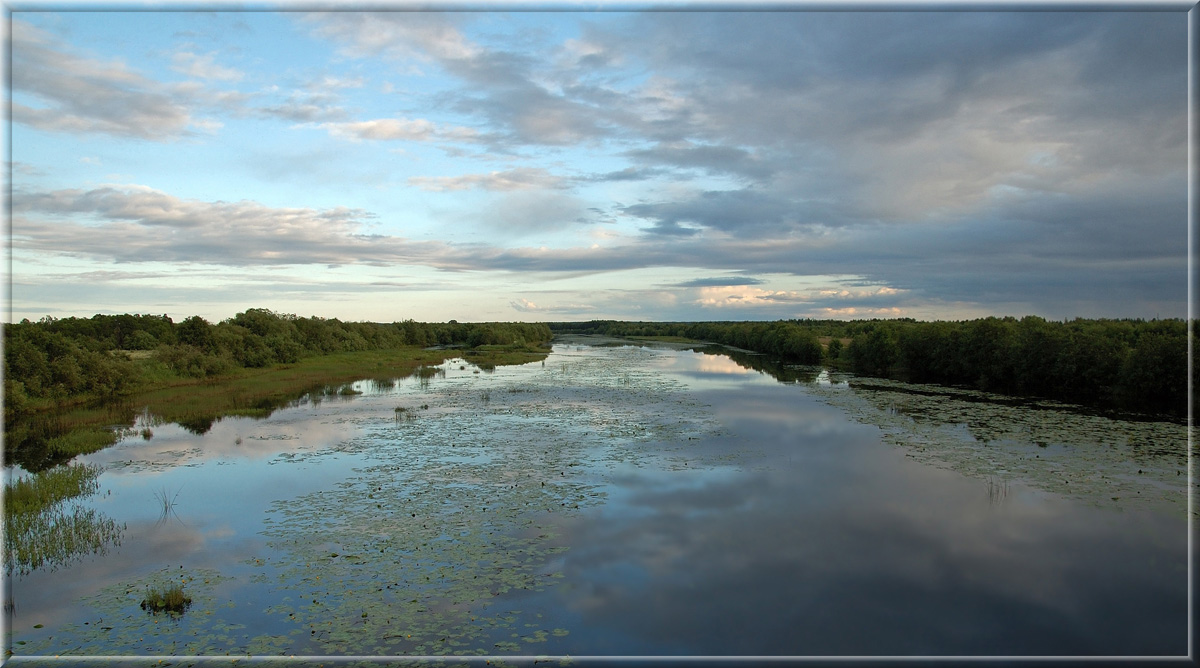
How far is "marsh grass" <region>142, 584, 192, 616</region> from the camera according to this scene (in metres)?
8.34

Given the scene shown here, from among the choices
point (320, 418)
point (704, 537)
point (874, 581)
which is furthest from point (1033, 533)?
point (320, 418)

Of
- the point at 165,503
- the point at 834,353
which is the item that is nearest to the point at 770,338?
the point at 834,353

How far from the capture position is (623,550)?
1073 cm

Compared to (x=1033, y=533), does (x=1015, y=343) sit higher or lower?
higher

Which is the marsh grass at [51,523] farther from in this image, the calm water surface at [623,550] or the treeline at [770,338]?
the treeline at [770,338]

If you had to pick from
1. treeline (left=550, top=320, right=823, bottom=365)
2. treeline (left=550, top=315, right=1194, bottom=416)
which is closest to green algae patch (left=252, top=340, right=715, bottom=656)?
treeline (left=550, top=315, right=1194, bottom=416)

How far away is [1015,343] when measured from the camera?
108ft

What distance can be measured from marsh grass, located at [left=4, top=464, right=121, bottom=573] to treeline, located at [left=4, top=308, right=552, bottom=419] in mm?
13782

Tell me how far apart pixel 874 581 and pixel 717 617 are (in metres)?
2.90

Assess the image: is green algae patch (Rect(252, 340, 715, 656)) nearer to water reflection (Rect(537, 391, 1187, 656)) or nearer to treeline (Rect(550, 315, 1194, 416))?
water reflection (Rect(537, 391, 1187, 656))

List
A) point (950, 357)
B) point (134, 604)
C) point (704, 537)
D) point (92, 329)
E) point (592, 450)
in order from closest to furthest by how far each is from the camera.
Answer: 1. point (134, 604)
2. point (704, 537)
3. point (592, 450)
4. point (950, 357)
5. point (92, 329)

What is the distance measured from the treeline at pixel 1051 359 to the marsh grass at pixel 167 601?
30910mm

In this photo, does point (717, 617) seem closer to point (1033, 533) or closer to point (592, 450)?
point (1033, 533)

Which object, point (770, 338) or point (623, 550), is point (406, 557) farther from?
point (770, 338)
